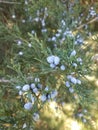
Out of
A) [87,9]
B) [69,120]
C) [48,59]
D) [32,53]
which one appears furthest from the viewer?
[69,120]

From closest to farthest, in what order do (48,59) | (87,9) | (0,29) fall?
1. (48,59)
2. (0,29)
3. (87,9)

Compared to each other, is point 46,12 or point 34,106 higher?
point 46,12

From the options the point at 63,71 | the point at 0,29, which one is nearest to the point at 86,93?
the point at 63,71

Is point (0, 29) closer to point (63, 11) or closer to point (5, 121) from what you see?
point (63, 11)

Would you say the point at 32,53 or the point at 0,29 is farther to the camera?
the point at 0,29

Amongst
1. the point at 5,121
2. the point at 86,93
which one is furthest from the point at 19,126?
the point at 86,93

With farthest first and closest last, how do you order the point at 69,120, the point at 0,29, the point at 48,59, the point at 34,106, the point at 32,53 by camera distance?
the point at 69,120
the point at 0,29
the point at 32,53
the point at 34,106
the point at 48,59

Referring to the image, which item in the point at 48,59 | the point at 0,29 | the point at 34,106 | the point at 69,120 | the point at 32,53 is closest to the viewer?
the point at 48,59

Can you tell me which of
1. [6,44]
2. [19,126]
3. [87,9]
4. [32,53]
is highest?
[87,9]

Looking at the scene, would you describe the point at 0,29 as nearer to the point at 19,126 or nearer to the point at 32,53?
the point at 32,53
